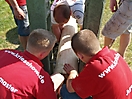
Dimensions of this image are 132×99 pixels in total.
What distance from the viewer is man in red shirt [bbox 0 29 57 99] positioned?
232 cm

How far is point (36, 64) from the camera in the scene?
7.97 ft

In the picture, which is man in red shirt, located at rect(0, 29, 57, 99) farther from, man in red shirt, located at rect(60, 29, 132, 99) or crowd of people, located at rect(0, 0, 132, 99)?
man in red shirt, located at rect(60, 29, 132, 99)

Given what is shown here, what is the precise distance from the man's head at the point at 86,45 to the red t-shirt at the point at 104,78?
2.2 inches

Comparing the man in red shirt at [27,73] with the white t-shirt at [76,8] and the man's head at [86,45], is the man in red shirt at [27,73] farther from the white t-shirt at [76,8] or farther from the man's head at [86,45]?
the white t-shirt at [76,8]

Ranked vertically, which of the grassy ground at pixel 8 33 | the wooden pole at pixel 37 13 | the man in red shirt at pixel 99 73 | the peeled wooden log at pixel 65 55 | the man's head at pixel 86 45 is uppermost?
the wooden pole at pixel 37 13

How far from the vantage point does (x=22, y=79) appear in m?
2.33

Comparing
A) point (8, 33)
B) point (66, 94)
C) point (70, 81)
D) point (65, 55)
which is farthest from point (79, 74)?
point (8, 33)

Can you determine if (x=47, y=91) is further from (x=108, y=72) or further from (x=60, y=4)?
(x=60, y=4)

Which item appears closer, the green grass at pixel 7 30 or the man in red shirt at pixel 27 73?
the man in red shirt at pixel 27 73

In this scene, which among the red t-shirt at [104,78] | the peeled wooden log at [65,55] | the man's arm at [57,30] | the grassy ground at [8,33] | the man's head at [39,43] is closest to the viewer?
the red t-shirt at [104,78]

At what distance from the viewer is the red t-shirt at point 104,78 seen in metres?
2.31

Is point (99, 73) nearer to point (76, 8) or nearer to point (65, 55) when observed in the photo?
point (65, 55)

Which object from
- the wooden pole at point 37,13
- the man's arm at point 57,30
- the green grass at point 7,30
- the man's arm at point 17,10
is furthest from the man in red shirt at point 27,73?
the green grass at point 7,30

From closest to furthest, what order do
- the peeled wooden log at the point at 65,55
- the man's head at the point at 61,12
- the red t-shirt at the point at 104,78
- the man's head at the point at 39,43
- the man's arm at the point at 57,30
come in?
the red t-shirt at the point at 104,78, the man's head at the point at 39,43, the peeled wooden log at the point at 65,55, the man's head at the point at 61,12, the man's arm at the point at 57,30
